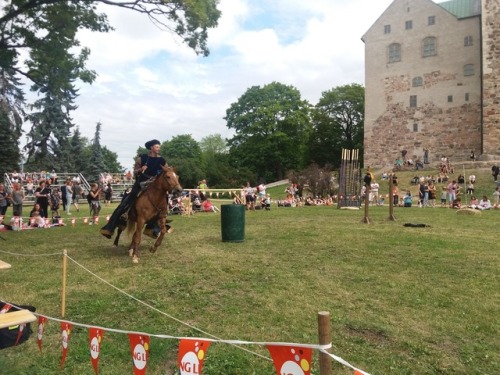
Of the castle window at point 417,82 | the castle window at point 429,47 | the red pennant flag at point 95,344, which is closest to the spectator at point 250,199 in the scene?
the red pennant flag at point 95,344

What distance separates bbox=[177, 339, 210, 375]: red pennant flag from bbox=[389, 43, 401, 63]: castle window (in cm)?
4891

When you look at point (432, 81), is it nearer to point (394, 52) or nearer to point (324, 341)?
point (394, 52)

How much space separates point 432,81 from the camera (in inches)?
1774

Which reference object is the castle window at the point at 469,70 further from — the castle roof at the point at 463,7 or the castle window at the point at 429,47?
the castle roof at the point at 463,7

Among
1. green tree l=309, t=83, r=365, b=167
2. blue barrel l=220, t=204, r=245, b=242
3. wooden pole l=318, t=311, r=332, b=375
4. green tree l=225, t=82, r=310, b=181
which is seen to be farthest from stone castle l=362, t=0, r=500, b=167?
wooden pole l=318, t=311, r=332, b=375

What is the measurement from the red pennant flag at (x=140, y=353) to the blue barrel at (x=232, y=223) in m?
7.98

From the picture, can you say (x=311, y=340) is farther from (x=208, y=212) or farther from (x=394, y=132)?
(x=394, y=132)

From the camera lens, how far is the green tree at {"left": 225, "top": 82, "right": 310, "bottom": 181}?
59.4m

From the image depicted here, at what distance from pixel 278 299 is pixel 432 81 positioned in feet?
148

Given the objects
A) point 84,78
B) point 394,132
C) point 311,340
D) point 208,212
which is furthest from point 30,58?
point 394,132

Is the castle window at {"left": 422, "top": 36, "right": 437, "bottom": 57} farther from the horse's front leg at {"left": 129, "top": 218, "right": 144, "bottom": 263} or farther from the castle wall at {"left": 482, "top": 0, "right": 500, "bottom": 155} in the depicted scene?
the horse's front leg at {"left": 129, "top": 218, "right": 144, "bottom": 263}

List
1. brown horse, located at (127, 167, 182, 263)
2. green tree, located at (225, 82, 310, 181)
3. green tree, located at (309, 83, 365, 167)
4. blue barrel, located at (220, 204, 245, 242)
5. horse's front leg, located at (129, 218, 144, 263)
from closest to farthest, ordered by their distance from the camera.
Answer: horse's front leg, located at (129, 218, 144, 263)
brown horse, located at (127, 167, 182, 263)
blue barrel, located at (220, 204, 245, 242)
green tree, located at (225, 82, 310, 181)
green tree, located at (309, 83, 365, 167)

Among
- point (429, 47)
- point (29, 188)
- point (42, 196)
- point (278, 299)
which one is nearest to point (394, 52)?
point (429, 47)

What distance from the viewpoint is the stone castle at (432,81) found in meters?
40.4
